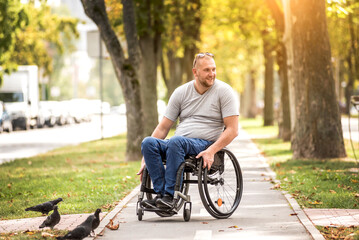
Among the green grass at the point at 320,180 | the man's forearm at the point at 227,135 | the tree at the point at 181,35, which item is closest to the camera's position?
the man's forearm at the point at 227,135

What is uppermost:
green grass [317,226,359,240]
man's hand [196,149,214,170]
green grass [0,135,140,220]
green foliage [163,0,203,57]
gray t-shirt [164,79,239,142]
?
green foliage [163,0,203,57]

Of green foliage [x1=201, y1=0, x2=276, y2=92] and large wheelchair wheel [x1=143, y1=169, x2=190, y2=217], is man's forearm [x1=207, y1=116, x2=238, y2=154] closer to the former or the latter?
large wheelchair wheel [x1=143, y1=169, x2=190, y2=217]

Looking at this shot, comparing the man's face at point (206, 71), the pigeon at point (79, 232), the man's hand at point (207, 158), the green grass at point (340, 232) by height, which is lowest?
the green grass at point (340, 232)

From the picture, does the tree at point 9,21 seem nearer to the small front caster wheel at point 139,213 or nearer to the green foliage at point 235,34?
the green foliage at point 235,34

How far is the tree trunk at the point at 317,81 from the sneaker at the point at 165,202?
7.91 m

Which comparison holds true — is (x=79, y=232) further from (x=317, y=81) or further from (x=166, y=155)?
(x=317, y=81)

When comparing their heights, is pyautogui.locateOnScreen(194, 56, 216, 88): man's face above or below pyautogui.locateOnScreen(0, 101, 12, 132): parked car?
above

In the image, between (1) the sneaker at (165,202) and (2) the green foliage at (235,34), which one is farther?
(2) the green foliage at (235,34)

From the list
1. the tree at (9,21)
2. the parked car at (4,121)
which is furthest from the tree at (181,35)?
the parked car at (4,121)

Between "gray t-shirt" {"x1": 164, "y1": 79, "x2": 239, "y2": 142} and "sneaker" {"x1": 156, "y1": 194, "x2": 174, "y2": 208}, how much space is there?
0.73 m

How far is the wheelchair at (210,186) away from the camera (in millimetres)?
7441

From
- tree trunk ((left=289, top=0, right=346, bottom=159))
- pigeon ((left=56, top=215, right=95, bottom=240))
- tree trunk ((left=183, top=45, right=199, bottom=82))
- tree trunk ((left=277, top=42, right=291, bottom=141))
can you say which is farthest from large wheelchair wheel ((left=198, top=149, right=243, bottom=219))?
tree trunk ((left=183, top=45, right=199, bottom=82))

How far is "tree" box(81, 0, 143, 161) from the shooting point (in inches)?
633

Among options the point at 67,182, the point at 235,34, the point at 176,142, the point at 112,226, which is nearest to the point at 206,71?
the point at 176,142
